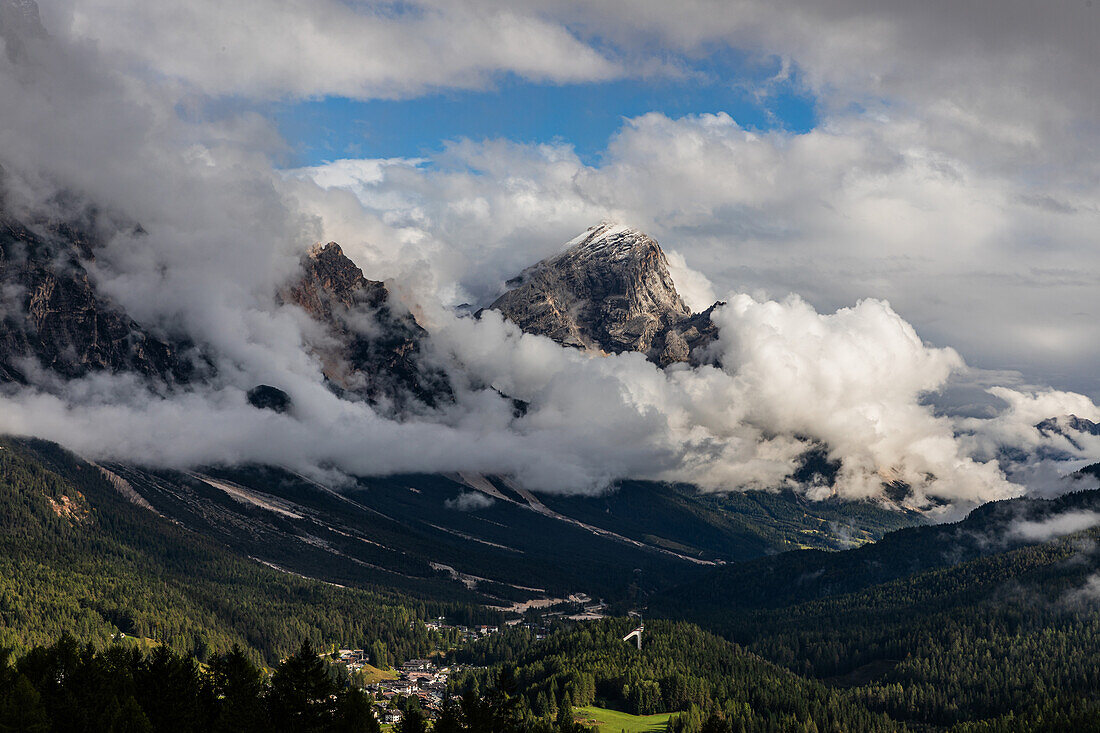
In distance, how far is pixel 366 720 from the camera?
114 metres

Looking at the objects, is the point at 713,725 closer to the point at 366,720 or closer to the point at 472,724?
the point at 472,724

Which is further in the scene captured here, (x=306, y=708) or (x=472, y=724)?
(x=472, y=724)

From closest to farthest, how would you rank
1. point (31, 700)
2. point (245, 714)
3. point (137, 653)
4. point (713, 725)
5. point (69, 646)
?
point (31, 700) → point (245, 714) → point (69, 646) → point (713, 725) → point (137, 653)

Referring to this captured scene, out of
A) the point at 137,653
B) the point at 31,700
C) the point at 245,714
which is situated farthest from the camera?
the point at 137,653

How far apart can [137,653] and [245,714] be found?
133 ft

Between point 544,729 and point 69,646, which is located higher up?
point 69,646

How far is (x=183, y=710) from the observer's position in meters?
115

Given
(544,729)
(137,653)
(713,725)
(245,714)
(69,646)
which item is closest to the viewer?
(245,714)

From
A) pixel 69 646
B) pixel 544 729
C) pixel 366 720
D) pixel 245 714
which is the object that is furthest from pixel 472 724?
pixel 69 646

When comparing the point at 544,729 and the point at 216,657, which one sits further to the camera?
the point at 544,729

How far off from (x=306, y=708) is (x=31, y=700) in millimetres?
27767

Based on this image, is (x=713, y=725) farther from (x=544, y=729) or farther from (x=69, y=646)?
(x=69, y=646)

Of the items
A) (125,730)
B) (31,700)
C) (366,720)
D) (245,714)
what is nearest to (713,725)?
(366,720)

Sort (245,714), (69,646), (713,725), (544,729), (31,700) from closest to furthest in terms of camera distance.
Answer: (31,700), (245,714), (69,646), (713,725), (544,729)
